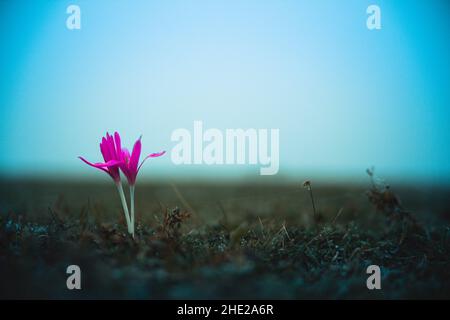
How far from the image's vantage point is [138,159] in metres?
2.11

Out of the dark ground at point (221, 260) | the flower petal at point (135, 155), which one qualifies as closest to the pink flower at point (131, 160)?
the flower petal at point (135, 155)

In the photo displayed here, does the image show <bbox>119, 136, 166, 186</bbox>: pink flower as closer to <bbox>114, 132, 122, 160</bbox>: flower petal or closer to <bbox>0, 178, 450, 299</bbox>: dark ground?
<bbox>114, 132, 122, 160</bbox>: flower petal

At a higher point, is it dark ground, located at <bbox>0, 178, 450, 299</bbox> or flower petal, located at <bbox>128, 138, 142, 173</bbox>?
flower petal, located at <bbox>128, 138, 142, 173</bbox>

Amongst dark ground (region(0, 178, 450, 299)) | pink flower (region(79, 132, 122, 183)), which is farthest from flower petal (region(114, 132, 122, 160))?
dark ground (region(0, 178, 450, 299))

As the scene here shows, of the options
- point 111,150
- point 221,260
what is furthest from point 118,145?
point 221,260

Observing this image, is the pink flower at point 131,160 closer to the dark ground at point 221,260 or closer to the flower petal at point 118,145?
the flower petal at point 118,145

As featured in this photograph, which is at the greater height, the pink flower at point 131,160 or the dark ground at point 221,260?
the pink flower at point 131,160

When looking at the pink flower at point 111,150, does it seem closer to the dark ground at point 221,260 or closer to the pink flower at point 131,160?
the pink flower at point 131,160

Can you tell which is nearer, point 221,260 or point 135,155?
point 221,260

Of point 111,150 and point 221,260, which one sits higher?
point 111,150

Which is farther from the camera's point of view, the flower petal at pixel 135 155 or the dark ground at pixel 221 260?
the flower petal at pixel 135 155

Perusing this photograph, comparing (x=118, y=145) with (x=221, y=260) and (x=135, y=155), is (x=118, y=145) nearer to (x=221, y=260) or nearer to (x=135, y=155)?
(x=135, y=155)

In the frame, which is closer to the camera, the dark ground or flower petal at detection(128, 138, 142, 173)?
the dark ground

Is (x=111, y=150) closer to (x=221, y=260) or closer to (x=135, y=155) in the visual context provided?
(x=135, y=155)
